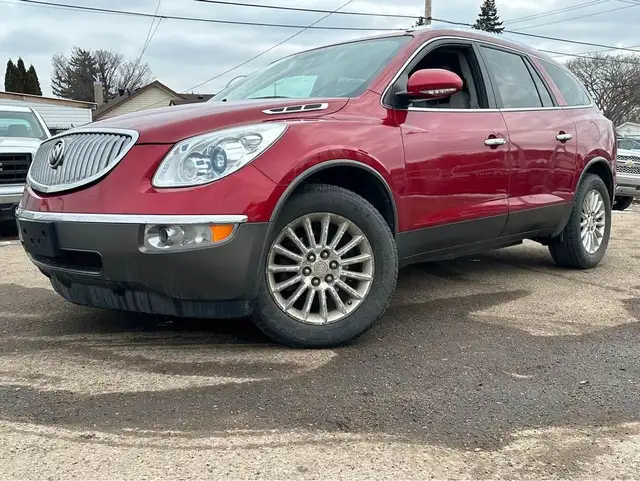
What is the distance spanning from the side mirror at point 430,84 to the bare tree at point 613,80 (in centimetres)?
5285

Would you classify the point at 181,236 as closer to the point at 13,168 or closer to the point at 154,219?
the point at 154,219

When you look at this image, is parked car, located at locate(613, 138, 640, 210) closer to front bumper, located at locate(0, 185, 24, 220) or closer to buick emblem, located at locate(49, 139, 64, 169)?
front bumper, located at locate(0, 185, 24, 220)

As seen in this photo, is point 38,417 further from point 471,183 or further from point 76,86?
point 76,86

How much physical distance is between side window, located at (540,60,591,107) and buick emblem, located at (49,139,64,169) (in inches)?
153

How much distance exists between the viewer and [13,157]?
328 inches

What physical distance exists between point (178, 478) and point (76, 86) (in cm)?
7161

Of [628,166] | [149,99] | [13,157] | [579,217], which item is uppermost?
[149,99]

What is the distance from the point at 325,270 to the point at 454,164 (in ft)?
4.08

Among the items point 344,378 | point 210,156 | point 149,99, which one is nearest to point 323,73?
point 210,156

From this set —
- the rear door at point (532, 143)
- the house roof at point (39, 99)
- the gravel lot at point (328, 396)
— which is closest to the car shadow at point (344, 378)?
the gravel lot at point (328, 396)

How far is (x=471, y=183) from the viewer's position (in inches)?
166

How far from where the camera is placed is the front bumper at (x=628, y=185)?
43.6ft

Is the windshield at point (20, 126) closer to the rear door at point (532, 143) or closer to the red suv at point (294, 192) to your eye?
the red suv at point (294, 192)

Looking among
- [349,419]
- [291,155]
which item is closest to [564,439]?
[349,419]
